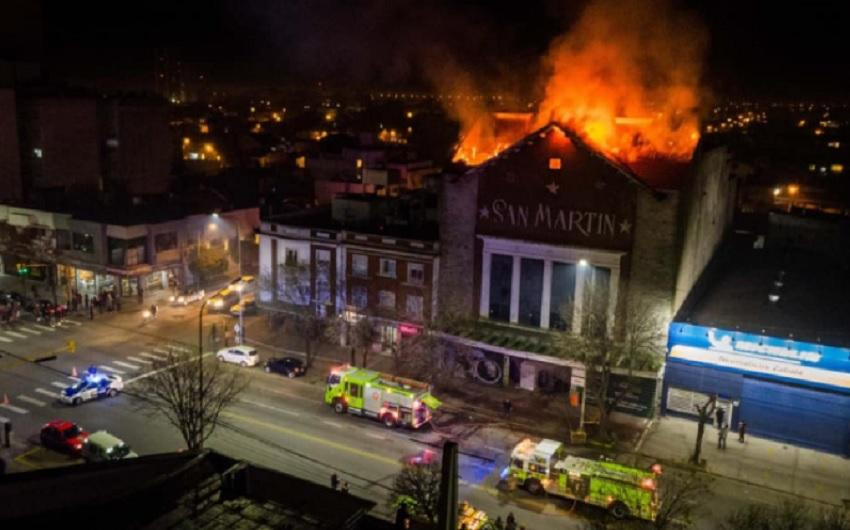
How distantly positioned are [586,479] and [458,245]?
1823cm

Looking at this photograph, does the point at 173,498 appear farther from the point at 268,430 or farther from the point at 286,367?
the point at 286,367

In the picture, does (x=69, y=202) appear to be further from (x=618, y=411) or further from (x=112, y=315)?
(x=618, y=411)

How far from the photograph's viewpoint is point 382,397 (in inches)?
1423

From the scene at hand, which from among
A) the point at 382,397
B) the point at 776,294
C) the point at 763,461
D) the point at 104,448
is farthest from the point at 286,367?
the point at 776,294

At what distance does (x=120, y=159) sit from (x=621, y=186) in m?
53.7

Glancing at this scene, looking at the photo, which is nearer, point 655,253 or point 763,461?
point 763,461

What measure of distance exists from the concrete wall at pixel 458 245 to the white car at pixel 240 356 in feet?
38.3

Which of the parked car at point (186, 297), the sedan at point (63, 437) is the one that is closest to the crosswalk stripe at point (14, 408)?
the sedan at point (63, 437)

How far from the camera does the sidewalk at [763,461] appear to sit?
102 ft

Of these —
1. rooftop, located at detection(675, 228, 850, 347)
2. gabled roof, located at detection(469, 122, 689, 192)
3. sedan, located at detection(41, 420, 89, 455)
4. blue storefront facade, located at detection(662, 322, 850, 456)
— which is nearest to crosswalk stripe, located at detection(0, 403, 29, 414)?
sedan, located at detection(41, 420, 89, 455)

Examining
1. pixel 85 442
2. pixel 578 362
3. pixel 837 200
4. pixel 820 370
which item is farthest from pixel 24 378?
pixel 837 200

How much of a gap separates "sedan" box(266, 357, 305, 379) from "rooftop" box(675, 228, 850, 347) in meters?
21.6

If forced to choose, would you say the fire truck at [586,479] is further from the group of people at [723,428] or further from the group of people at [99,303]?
the group of people at [99,303]

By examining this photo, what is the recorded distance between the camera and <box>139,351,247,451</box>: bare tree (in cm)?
2944
